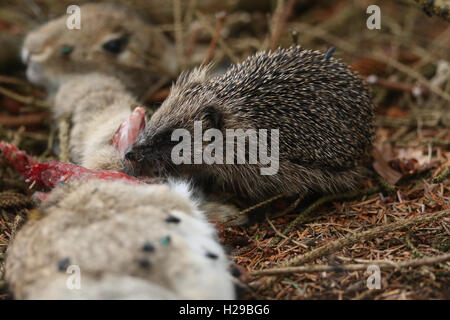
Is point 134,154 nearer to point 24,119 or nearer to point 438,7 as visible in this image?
point 24,119

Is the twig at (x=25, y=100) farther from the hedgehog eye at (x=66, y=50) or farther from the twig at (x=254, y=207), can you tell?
the twig at (x=254, y=207)

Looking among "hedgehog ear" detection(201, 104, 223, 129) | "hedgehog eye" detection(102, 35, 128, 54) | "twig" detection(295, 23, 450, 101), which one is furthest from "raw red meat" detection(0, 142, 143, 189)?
"twig" detection(295, 23, 450, 101)

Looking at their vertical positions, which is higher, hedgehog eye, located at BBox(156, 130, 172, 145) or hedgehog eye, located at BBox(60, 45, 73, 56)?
hedgehog eye, located at BBox(60, 45, 73, 56)

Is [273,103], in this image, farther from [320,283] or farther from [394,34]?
[394,34]

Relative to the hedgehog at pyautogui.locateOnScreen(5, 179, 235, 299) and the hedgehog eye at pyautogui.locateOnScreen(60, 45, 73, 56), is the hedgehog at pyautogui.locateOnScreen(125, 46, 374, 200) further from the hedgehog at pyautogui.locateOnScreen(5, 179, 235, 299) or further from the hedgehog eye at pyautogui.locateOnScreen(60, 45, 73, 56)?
the hedgehog eye at pyautogui.locateOnScreen(60, 45, 73, 56)

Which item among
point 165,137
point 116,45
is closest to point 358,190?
point 165,137

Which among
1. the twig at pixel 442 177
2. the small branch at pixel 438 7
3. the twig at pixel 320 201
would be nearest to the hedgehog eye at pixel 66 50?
the twig at pixel 320 201
